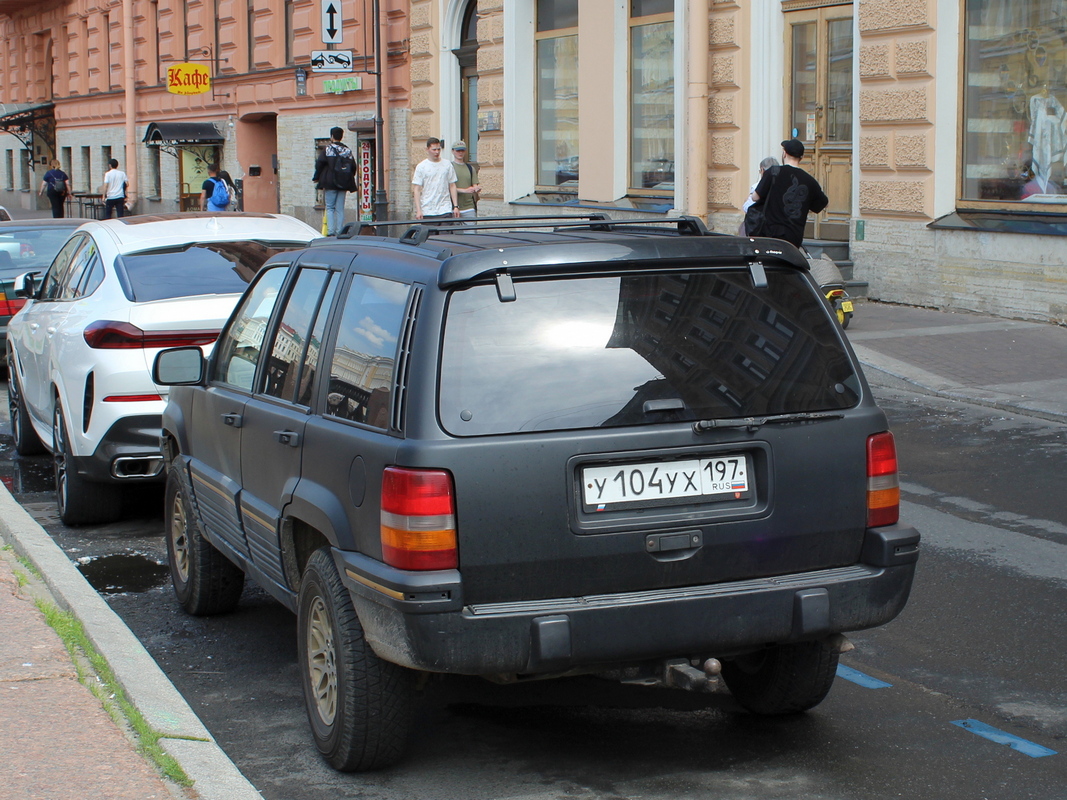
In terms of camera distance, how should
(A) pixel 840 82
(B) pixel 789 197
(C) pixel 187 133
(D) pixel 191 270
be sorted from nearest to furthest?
(D) pixel 191 270 < (B) pixel 789 197 < (A) pixel 840 82 < (C) pixel 187 133

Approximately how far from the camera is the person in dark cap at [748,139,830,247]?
12.9m

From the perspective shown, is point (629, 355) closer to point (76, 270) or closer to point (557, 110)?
point (76, 270)

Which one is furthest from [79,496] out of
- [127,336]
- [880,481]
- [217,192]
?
[217,192]

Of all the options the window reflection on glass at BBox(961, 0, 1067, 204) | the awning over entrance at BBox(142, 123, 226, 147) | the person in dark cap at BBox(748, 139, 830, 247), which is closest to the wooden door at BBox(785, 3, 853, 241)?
the window reflection on glass at BBox(961, 0, 1067, 204)

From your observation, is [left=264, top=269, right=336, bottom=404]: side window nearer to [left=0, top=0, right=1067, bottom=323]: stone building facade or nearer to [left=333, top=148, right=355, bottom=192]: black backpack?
[left=0, top=0, right=1067, bottom=323]: stone building facade

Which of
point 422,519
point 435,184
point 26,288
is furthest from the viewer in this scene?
point 435,184

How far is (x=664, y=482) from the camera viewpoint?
3.81 metres

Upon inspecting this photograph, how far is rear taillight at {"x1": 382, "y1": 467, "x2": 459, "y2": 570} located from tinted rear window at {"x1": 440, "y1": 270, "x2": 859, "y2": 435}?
161mm

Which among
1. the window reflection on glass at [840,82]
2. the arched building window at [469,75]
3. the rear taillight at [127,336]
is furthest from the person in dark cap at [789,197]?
the arched building window at [469,75]

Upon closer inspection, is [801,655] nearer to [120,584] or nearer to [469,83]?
[120,584]

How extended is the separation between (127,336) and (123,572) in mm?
1281

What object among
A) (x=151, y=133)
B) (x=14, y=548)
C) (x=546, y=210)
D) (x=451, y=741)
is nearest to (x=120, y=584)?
(x=14, y=548)

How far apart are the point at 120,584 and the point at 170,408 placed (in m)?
0.98

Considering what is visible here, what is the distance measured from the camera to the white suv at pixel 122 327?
7168 millimetres
